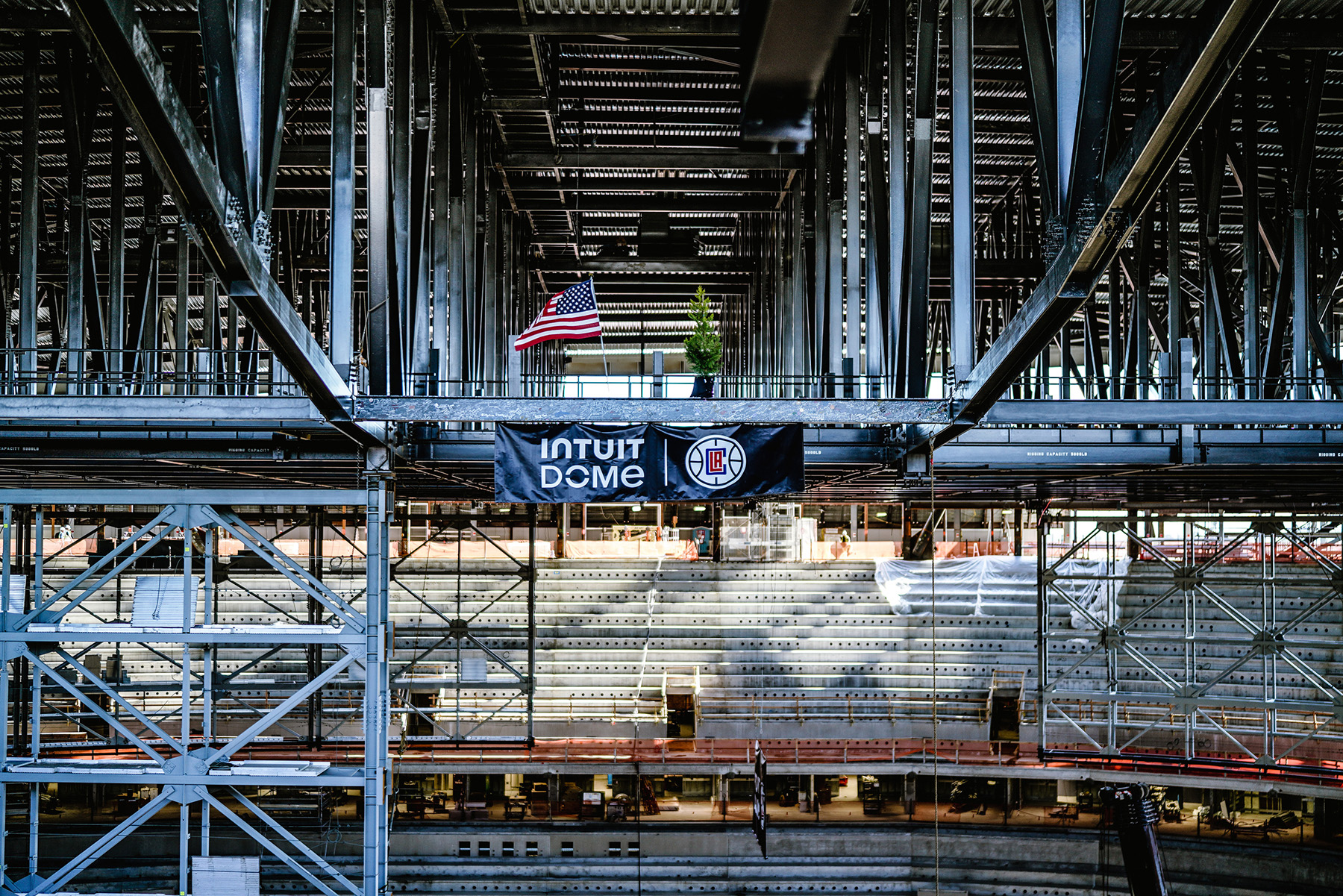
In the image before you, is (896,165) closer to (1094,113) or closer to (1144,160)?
(1094,113)

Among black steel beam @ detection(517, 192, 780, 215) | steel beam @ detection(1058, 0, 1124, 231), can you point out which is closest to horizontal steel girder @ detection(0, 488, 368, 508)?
steel beam @ detection(1058, 0, 1124, 231)

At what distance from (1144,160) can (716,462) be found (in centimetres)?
656

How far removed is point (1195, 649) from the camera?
27.6 m

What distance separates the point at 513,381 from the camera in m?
16.2

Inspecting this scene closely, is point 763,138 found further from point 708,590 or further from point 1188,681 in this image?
point 708,590

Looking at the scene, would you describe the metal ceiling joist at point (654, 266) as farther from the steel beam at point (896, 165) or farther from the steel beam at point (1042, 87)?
the steel beam at point (1042, 87)

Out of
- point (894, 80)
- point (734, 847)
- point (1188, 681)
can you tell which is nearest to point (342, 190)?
point (894, 80)

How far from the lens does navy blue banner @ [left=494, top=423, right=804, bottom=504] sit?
1084 cm

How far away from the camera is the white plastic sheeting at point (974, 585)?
98.0 feet

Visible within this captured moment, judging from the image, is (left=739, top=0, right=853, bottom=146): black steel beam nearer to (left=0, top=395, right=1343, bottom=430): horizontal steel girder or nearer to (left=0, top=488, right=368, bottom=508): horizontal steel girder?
(left=0, top=395, right=1343, bottom=430): horizontal steel girder

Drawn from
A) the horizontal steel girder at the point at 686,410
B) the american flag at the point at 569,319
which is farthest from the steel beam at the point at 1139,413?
the american flag at the point at 569,319

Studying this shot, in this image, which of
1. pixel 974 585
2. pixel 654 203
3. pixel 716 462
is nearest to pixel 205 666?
pixel 716 462

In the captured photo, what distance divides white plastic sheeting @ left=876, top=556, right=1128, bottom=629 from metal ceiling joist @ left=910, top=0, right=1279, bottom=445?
2329cm

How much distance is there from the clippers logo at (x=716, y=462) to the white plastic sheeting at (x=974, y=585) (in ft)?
64.2
